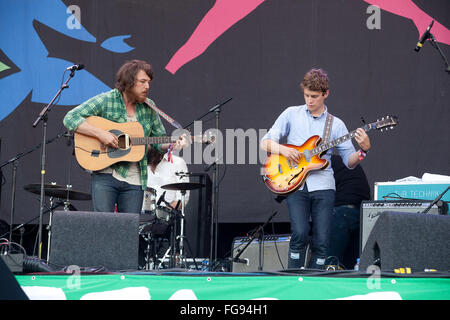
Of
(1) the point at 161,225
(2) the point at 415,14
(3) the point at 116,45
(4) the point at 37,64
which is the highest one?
(2) the point at 415,14

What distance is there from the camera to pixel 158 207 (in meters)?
5.88

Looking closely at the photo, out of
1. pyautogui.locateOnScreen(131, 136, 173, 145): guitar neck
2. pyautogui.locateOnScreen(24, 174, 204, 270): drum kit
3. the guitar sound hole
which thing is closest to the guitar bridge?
the guitar sound hole

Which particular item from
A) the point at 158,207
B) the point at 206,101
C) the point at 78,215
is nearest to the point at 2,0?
the point at 206,101

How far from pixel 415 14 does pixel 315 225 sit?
10.9 feet

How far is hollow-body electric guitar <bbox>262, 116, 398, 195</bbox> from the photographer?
181 inches

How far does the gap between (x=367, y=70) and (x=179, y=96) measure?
2288 millimetres

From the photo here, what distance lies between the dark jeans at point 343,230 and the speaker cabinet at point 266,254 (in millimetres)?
461

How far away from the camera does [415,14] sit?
6406 millimetres

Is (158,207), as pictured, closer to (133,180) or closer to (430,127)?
(133,180)

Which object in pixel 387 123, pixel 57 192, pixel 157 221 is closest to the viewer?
pixel 387 123

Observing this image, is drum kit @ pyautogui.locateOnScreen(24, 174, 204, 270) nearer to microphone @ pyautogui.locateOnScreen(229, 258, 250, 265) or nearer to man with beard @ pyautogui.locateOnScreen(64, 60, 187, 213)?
microphone @ pyautogui.locateOnScreen(229, 258, 250, 265)

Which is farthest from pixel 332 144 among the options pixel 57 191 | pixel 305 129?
pixel 57 191

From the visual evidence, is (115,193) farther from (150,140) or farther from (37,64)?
(37,64)
